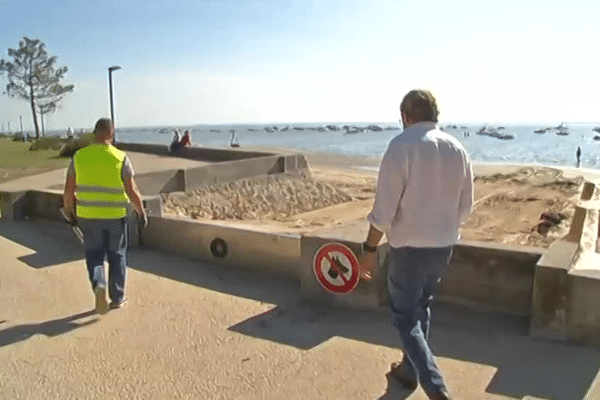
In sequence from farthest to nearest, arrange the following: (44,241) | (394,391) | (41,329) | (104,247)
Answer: (44,241), (104,247), (41,329), (394,391)

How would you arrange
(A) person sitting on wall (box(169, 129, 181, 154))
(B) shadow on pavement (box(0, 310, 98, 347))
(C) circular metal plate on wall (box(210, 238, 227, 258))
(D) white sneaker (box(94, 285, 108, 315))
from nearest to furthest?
(B) shadow on pavement (box(0, 310, 98, 347)) < (D) white sneaker (box(94, 285, 108, 315)) < (C) circular metal plate on wall (box(210, 238, 227, 258)) < (A) person sitting on wall (box(169, 129, 181, 154))

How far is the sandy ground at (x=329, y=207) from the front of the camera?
13.6m

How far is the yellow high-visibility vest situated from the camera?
15.9 ft

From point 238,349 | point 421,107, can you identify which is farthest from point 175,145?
point 421,107

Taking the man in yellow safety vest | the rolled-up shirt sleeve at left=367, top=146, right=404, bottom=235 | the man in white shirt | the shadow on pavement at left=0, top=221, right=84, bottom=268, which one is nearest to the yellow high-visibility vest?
the man in yellow safety vest

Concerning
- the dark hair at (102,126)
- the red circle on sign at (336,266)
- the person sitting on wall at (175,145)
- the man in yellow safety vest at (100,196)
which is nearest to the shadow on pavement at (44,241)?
the man in yellow safety vest at (100,196)

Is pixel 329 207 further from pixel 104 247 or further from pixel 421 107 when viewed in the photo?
pixel 421 107

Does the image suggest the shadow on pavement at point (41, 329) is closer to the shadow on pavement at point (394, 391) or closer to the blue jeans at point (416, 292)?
the shadow on pavement at point (394, 391)

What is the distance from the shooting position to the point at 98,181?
4.88 meters

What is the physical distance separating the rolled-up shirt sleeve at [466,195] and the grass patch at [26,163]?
16636mm

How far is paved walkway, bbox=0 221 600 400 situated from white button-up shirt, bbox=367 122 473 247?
103cm

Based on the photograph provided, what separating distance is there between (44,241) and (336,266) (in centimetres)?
483

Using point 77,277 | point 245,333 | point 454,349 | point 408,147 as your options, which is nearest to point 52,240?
point 77,277

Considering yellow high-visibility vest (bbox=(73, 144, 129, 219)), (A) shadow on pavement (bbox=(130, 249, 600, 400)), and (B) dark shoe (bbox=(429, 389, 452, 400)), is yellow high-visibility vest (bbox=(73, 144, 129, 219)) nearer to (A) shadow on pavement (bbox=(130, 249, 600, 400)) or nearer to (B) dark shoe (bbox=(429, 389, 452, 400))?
(A) shadow on pavement (bbox=(130, 249, 600, 400))
